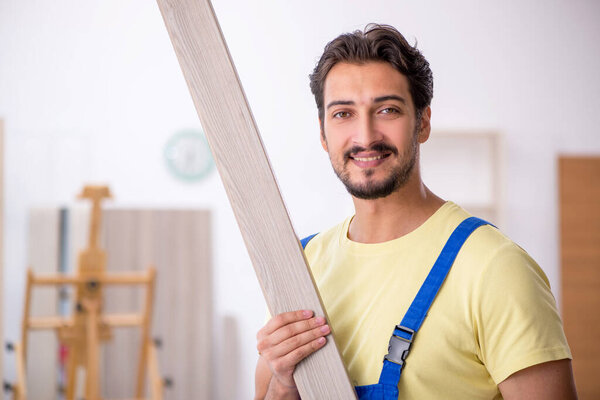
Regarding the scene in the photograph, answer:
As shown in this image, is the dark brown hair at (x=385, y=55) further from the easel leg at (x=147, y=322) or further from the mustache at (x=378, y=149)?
the easel leg at (x=147, y=322)

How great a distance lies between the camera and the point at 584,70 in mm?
5000

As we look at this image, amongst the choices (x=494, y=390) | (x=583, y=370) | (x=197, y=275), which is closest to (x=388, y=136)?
(x=494, y=390)

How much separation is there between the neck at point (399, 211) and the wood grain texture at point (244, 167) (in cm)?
31

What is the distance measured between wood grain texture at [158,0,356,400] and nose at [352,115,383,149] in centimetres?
26

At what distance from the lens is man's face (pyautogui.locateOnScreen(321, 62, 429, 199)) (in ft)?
4.00

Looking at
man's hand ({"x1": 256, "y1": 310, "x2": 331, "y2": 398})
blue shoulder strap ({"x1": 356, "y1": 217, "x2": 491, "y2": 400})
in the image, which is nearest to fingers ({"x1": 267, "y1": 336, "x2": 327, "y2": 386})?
man's hand ({"x1": 256, "y1": 310, "x2": 331, "y2": 398})

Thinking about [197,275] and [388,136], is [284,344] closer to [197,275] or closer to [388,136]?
[388,136]

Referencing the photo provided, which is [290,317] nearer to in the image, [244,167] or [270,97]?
[244,167]

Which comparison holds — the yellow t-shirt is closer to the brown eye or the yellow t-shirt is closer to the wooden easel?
the brown eye

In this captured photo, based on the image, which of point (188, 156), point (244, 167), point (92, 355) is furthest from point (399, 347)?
point (188, 156)

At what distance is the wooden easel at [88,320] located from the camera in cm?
383

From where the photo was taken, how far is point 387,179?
1251 mm

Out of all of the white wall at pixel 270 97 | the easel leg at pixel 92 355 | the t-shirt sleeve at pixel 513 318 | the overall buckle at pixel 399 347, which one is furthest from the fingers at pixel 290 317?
the white wall at pixel 270 97

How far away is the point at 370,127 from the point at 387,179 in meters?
0.11
